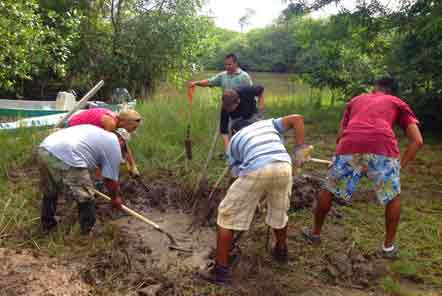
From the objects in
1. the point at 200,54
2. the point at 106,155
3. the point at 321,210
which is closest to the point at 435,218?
the point at 321,210

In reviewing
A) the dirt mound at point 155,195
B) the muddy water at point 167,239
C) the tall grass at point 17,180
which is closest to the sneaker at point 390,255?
the muddy water at point 167,239

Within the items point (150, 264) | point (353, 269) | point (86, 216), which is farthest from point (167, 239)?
point (353, 269)

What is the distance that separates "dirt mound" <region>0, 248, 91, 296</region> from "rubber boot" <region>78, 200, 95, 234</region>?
1.65 feet

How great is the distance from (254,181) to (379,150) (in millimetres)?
1141

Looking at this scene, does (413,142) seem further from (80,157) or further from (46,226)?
(46,226)

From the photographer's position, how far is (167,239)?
14.0 ft

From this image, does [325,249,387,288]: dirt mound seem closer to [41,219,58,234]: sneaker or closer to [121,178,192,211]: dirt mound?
[121,178,192,211]: dirt mound

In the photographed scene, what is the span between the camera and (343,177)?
147 inches

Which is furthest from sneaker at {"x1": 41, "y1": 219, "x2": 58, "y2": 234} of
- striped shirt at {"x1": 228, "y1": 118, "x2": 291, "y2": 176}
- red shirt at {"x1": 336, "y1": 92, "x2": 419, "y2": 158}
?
red shirt at {"x1": 336, "y1": 92, "x2": 419, "y2": 158}

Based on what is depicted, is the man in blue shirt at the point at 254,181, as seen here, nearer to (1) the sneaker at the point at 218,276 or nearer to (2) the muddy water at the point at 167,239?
(1) the sneaker at the point at 218,276

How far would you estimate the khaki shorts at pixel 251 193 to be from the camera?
10.3ft

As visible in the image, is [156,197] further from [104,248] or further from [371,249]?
[371,249]

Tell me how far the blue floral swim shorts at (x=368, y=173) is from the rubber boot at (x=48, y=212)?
8.17ft

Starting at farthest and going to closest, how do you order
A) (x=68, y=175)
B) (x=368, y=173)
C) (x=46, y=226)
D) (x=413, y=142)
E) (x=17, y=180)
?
(x=17, y=180), (x=46, y=226), (x=68, y=175), (x=368, y=173), (x=413, y=142)
